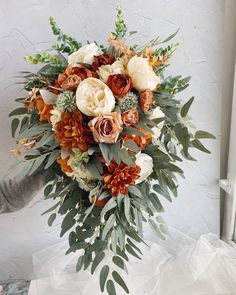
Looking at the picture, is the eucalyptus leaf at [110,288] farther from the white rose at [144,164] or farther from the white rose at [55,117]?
the white rose at [55,117]

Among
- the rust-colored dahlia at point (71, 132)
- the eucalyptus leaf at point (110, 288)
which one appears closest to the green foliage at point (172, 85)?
the rust-colored dahlia at point (71, 132)

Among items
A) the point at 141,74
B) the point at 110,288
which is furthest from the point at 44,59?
the point at 110,288

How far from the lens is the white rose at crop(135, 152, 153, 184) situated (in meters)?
0.62

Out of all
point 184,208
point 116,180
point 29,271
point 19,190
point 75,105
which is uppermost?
point 75,105

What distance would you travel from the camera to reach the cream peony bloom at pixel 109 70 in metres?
0.60

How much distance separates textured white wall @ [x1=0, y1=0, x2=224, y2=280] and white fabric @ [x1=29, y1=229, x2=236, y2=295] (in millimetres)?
86

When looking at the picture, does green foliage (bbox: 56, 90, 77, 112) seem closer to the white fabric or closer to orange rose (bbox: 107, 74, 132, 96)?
orange rose (bbox: 107, 74, 132, 96)

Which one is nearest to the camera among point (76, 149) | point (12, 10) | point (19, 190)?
point (76, 149)

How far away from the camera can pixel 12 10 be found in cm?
83

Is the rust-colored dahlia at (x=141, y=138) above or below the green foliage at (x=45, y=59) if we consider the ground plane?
below

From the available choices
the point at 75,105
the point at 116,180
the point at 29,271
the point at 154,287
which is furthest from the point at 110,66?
the point at 29,271

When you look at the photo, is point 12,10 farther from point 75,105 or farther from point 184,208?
point 184,208

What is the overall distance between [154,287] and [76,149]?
0.51 metres

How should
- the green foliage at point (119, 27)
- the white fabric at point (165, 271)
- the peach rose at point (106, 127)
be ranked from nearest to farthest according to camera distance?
1. the peach rose at point (106, 127)
2. the green foliage at point (119, 27)
3. the white fabric at point (165, 271)
